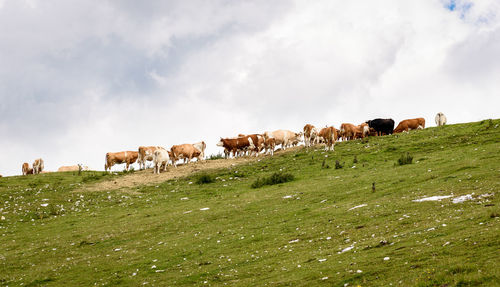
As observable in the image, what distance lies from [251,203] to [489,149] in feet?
46.1

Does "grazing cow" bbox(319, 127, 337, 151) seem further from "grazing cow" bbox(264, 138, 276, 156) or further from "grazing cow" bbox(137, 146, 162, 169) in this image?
"grazing cow" bbox(137, 146, 162, 169)

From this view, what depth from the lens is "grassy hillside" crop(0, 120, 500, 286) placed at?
32.4 feet

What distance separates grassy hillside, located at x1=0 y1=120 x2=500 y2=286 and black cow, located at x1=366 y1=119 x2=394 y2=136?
1650 centimetres

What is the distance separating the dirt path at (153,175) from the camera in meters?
36.3

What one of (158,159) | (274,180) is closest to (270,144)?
(158,159)

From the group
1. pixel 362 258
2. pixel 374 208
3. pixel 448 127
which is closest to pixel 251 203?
pixel 374 208

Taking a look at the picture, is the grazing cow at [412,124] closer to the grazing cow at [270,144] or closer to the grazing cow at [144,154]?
the grazing cow at [270,144]

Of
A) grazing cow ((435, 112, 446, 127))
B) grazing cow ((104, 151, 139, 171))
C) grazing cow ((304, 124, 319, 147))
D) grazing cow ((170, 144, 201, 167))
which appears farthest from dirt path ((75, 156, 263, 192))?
grazing cow ((435, 112, 446, 127))

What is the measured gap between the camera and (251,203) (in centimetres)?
2394

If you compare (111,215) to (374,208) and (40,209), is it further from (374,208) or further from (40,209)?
(374,208)

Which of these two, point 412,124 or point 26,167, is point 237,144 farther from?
point 26,167

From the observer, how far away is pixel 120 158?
163 ft

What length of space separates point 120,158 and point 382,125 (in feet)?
101

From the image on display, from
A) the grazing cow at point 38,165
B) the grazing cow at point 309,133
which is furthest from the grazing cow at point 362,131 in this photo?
the grazing cow at point 38,165
